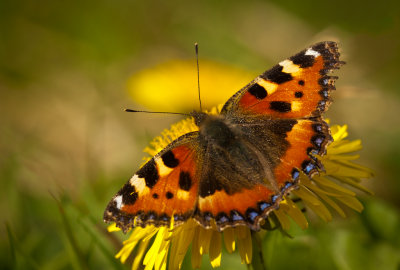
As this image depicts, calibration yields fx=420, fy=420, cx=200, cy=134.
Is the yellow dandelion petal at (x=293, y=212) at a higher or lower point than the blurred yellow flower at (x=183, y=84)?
lower

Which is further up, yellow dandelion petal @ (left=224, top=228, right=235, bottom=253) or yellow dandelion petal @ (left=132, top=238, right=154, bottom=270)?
yellow dandelion petal @ (left=224, top=228, right=235, bottom=253)

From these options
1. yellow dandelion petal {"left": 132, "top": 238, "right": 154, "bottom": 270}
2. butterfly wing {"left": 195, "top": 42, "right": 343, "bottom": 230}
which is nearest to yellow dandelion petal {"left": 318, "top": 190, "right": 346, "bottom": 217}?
butterfly wing {"left": 195, "top": 42, "right": 343, "bottom": 230}

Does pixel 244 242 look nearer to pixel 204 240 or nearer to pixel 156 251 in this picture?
pixel 204 240

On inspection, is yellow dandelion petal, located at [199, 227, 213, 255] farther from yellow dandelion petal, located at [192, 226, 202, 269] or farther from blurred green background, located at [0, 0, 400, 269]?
blurred green background, located at [0, 0, 400, 269]

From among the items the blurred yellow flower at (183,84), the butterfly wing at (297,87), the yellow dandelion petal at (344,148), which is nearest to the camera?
the butterfly wing at (297,87)

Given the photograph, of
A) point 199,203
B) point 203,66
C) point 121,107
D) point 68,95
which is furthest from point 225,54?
point 199,203

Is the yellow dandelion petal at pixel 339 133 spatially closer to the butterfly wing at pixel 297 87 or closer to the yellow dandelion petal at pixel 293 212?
the butterfly wing at pixel 297 87

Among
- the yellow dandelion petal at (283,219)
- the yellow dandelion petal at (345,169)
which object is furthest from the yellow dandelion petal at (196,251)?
the yellow dandelion petal at (345,169)
